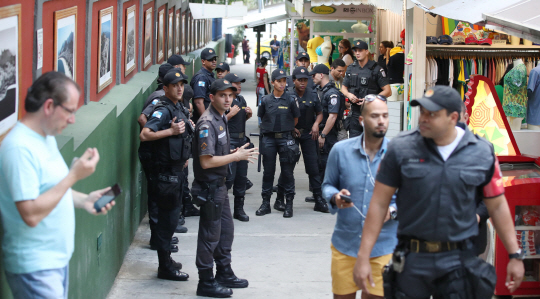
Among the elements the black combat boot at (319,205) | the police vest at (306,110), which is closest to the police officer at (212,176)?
the police vest at (306,110)

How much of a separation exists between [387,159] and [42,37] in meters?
2.70

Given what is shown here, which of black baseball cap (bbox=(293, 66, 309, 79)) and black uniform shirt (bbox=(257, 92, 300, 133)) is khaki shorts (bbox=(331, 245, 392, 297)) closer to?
black uniform shirt (bbox=(257, 92, 300, 133))

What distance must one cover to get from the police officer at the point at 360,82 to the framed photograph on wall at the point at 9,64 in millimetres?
6200

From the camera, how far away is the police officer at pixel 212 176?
18.3ft

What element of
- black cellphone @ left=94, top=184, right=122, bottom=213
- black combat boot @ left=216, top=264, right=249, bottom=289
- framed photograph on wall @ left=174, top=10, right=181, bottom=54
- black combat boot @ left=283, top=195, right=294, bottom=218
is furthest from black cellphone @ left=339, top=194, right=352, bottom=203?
framed photograph on wall @ left=174, top=10, right=181, bottom=54

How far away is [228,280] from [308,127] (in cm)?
355

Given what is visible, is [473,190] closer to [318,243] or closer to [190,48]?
[318,243]

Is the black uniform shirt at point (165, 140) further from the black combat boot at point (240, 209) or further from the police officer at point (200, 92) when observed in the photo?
the police officer at point (200, 92)

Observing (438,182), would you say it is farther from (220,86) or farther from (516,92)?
(516,92)

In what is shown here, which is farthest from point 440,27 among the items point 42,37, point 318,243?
point 42,37

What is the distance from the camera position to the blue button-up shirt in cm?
412

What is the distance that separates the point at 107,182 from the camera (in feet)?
18.6

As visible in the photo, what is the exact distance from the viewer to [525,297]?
5781 millimetres

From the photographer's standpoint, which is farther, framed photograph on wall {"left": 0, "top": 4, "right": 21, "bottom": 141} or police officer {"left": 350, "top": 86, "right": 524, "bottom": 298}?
framed photograph on wall {"left": 0, "top": 4, "right": 21, "bottom": 141}
